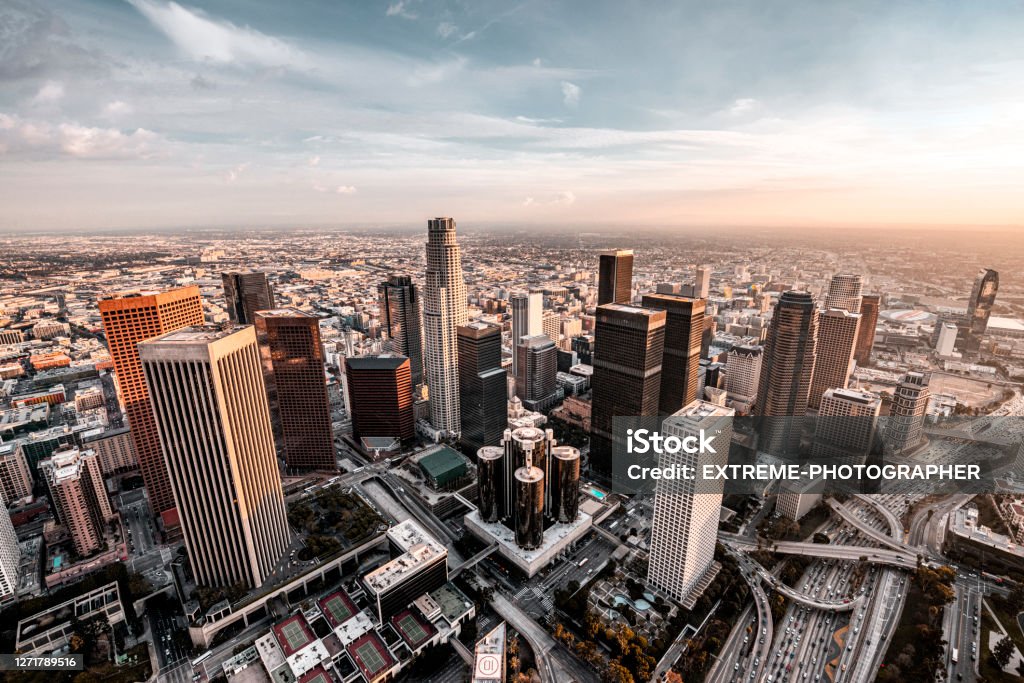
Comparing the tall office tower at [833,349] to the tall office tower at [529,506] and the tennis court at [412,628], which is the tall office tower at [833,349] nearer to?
the tall office tower at [529,506]

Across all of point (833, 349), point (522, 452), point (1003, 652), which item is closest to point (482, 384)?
point (522, 452)

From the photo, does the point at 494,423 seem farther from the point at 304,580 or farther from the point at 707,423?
the point at 707,423

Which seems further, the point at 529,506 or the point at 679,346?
the point at 679,346

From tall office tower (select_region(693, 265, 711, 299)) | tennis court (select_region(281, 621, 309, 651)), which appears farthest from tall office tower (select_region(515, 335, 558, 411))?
tall office tower (select_region(693, 265, 711, 299))

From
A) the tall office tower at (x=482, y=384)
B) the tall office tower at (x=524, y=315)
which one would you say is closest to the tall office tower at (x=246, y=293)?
the tall office tower at (x=482, y=384)

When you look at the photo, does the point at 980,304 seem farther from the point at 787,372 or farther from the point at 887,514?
the point at 887,514

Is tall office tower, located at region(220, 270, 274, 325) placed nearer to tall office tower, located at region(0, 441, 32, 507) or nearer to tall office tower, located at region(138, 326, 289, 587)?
tall office tower, located at region(0, 441, 32, 507)

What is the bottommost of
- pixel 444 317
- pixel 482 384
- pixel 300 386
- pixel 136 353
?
pixel 482 384
